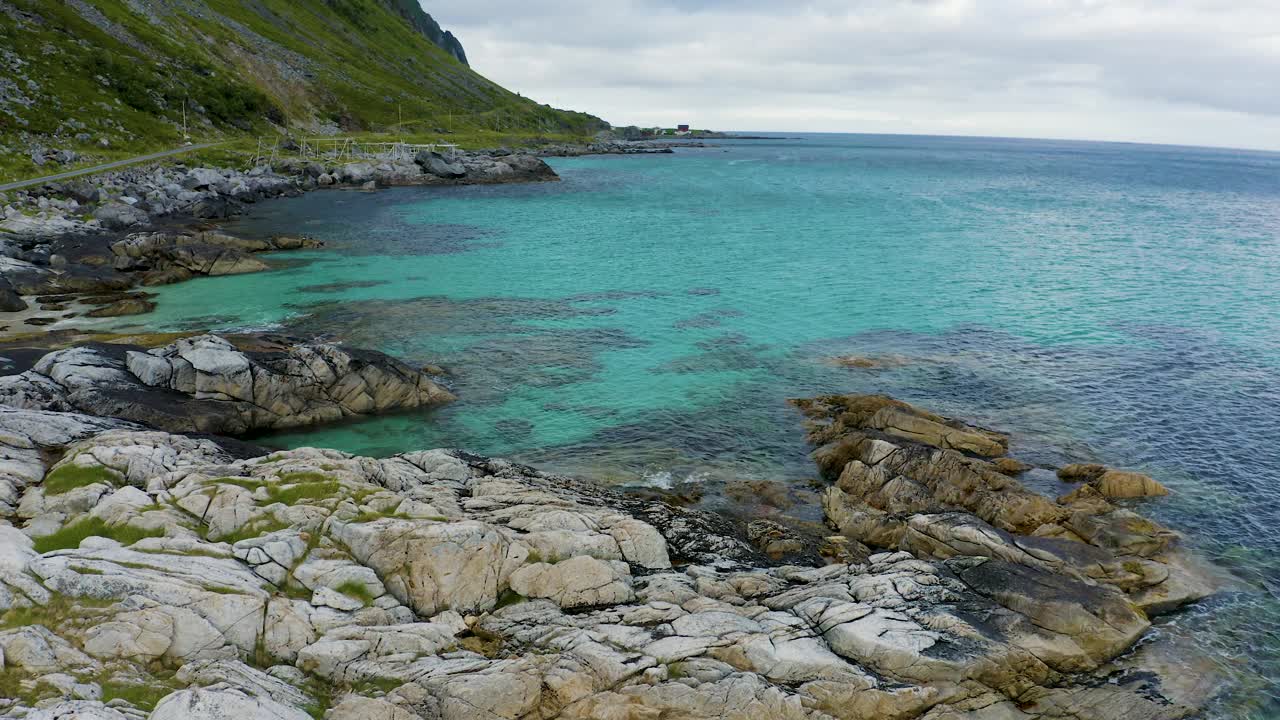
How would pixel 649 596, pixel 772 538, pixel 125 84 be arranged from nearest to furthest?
pixel 649 596 → pixel 772 538 → pixel 125 84

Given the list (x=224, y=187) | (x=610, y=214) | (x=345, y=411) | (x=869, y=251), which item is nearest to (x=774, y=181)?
(x=610, y=214)

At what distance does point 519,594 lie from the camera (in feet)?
70.2

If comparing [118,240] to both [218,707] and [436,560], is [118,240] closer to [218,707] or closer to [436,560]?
[436,560]

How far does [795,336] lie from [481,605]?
38807 millimetres

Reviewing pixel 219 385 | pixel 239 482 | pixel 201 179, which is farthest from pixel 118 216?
pixel 239 482

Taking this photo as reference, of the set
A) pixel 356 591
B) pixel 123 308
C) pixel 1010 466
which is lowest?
pixel 1010 466

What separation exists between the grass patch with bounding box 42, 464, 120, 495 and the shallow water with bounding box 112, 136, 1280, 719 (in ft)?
40.1

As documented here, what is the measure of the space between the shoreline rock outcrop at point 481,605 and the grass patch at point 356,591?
0.05 metres

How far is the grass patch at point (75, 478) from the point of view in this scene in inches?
884

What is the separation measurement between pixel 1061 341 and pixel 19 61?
148 metres

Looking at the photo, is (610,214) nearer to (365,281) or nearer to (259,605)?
(365,281)

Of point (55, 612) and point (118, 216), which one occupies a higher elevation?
point (118, 216)

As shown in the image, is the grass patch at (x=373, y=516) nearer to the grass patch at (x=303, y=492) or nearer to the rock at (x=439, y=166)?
the grass patch at (x=303, y=492)

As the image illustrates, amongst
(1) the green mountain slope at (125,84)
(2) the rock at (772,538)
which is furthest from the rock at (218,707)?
(1) the green mountain slope at (125,84)
